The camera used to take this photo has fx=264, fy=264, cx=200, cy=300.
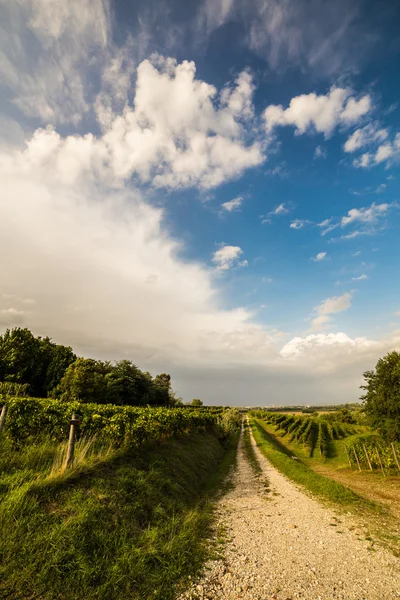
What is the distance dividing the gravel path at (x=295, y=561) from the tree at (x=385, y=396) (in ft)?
54.4

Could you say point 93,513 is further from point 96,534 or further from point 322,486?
point 322,486

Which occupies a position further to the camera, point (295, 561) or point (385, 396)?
point (385, 396)

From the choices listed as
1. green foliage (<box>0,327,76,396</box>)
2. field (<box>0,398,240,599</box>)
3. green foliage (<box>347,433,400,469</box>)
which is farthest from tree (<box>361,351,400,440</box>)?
green foliage (<box>0,327,76,396</box>)

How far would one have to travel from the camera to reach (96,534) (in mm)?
6445

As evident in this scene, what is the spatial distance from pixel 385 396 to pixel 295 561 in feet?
74.0

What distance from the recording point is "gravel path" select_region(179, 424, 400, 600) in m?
5.71

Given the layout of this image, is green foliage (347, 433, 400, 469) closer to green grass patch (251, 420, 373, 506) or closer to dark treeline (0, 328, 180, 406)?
green grass patch (251, 420, 373, 506)

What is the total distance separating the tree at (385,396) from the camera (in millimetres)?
22984

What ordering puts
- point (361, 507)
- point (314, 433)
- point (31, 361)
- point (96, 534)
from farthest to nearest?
point (31, 361)
point (314, 433)
point (361, 507)
point (96, 534)

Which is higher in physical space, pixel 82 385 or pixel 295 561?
pixel 82 385

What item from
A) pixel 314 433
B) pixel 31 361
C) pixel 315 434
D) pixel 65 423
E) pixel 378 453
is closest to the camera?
pixel 65 423

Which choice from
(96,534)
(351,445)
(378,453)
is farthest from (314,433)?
(96,534)

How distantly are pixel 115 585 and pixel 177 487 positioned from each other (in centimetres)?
665

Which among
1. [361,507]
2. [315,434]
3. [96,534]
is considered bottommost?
[315,434]
